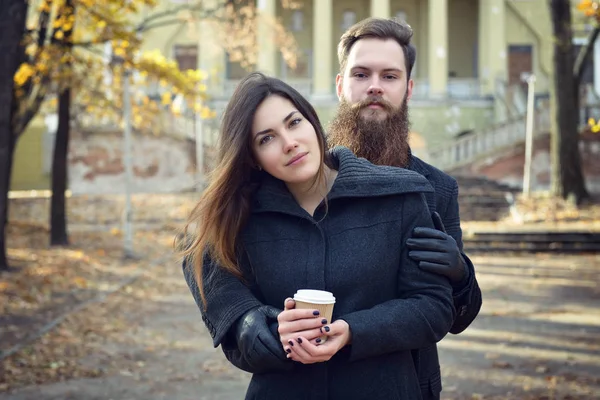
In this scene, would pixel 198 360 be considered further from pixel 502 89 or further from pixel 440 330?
pixel 502 89

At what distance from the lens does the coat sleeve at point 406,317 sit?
276 centimetres

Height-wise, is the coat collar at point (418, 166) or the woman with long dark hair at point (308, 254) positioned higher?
the coat collar at point (418, 166)

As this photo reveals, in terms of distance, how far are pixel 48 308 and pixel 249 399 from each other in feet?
30.2

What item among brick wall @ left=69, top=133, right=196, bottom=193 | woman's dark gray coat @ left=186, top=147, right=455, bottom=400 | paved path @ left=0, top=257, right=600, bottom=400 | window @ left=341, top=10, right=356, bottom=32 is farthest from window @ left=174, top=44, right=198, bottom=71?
woman's dark gray coat @ left=186, top=147, right=455, bottom=400

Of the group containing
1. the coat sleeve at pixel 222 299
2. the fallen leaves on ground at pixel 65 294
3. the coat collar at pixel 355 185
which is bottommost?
the fallen leaves on ground at pixel 65 294

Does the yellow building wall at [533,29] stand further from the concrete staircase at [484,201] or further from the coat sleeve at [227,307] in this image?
the coat sleeve at [227,307]

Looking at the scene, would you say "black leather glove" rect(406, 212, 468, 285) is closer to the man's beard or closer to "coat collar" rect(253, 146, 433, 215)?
"coat collar" rect(253, 146, 433, 215)

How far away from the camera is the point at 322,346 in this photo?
8.79 ft

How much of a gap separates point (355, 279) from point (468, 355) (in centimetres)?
667

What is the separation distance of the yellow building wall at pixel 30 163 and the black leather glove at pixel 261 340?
3405cm

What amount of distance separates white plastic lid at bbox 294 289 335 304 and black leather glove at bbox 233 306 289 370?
203 millimetres

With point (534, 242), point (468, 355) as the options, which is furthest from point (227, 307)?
point (534, 242)

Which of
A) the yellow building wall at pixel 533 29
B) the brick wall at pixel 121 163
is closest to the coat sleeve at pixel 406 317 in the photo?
the brick wall at pixel 121 163

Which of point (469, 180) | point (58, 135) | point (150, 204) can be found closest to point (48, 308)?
point (58, 135)
